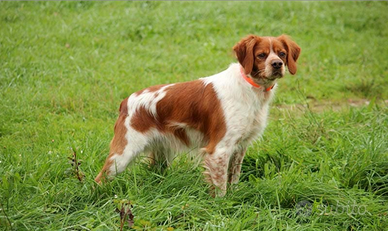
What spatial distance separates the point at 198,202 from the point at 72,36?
5.28 m

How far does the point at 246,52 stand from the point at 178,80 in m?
3.15

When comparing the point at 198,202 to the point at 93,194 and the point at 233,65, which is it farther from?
the point at 233,65

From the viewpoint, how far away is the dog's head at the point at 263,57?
4.12 m

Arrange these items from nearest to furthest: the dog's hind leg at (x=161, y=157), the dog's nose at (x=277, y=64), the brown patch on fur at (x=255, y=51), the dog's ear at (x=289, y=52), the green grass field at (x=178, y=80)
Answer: the green grass field at (x=178, y=80), the dog's nose at (x=277, y=64), the brown patch on fur at (x=255, y=51), the dog's ear at (x=289, y=52), the dog's hind leg at (x=161, y=157)

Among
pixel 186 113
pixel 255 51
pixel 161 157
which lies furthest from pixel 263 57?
pixel 161 157

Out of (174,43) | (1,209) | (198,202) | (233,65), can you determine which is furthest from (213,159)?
(174,43)

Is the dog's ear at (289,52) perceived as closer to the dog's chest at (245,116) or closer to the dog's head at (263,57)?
the dog's head at (263,57)

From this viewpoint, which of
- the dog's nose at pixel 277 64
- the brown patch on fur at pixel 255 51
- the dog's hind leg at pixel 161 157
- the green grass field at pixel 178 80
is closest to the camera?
the green grass field at pixel 178 80

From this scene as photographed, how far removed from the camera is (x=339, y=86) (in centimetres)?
766

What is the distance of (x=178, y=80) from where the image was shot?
7.29 m

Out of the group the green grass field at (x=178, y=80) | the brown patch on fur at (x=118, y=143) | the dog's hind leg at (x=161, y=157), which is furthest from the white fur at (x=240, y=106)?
the brown patch on fur at (x=118, y=143)

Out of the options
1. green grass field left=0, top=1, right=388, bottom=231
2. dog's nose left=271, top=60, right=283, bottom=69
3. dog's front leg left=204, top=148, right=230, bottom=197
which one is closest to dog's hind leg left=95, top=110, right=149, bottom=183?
green grass field left=0, top=1, right=388, bottom=231

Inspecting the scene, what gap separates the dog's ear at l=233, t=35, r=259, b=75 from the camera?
4.17 metres

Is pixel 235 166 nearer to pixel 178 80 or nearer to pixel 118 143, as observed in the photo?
pixel 118 143
